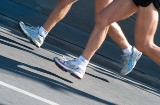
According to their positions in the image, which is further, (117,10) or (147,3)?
(117,10)

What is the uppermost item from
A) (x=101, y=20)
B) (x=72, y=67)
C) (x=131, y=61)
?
(x=101, y=20)

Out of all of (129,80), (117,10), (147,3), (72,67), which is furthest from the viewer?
(129,80)

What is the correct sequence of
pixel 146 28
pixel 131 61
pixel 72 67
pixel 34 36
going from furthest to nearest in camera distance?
pixel 34 36
pixel 131 61
pixel 72 67
pixel 146 28

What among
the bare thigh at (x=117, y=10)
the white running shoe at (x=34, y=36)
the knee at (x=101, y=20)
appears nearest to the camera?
the bare thigh at (x=117, y=10)

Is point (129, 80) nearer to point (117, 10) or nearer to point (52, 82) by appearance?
point (52, 82)

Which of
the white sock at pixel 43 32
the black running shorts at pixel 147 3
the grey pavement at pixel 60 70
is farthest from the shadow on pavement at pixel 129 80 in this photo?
the black running shorts at pixel 147 3

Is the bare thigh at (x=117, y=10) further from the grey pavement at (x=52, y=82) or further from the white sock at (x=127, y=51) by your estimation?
the white sock at (x=127, y=51)

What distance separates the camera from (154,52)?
7.41 metres

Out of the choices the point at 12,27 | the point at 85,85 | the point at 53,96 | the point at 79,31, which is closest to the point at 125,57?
the point at 85,85

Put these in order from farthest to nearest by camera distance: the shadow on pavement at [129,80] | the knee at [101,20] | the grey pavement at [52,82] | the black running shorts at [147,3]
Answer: the shadow on pavement at [129,80]
the knee at [101,20]
the black running shorts at [147,3]
the grey pavement at [52,82]

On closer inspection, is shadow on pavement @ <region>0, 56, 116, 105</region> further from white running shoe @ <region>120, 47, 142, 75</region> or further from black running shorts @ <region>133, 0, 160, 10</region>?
black running shorts @ <region>133, 0, 160, 10</region>

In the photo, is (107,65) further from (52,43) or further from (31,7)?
(31,7)

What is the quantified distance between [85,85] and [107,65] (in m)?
→ 2.73

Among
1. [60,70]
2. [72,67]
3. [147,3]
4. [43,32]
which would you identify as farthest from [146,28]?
[43,32]
